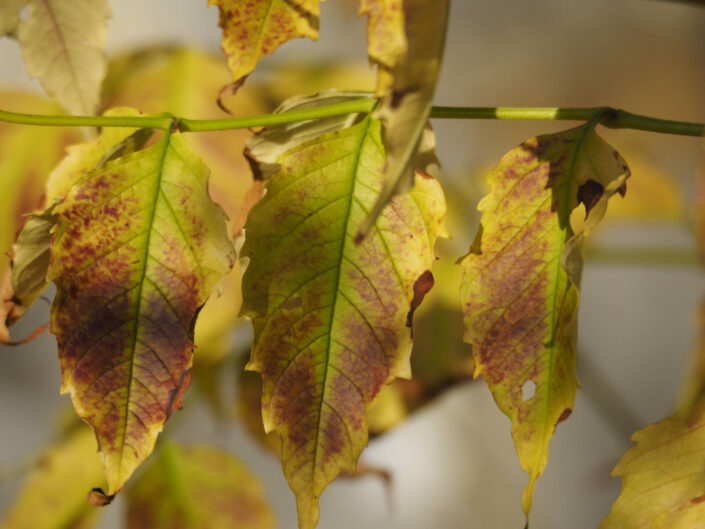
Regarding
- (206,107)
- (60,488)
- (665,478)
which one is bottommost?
(665,478)

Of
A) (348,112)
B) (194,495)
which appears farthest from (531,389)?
(348,112)

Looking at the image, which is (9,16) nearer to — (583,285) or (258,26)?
(258,26)

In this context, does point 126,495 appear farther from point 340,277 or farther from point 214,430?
point 340,277

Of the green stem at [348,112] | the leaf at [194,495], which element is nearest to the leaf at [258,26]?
the green stem at [348,112]

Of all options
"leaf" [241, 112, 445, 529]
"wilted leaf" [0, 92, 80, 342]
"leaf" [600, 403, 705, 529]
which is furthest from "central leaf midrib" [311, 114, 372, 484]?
"wilted leaf" [0, 92, 80, 342]

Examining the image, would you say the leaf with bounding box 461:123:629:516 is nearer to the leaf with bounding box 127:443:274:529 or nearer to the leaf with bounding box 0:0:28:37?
the leaf with bounding box 0:0:28:37

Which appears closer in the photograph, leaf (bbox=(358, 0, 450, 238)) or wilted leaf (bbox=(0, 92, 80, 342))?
leaf (bbox=(358, 0, 450, 238))
